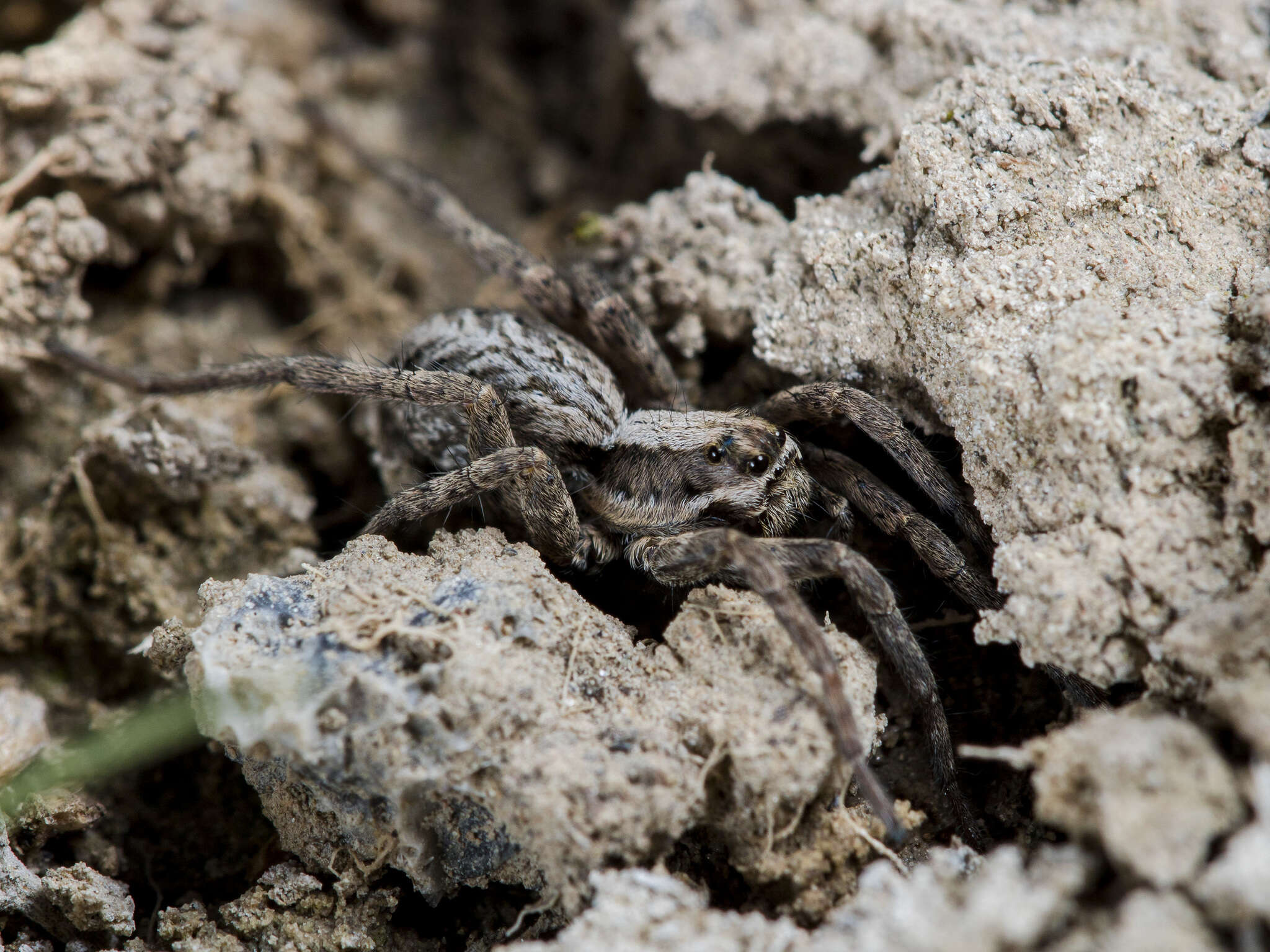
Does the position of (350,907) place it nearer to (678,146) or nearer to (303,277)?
(303,277)

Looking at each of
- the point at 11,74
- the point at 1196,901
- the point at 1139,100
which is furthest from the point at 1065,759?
the point at 11,74

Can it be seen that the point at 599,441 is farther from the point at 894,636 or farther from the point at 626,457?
the point at 894,636

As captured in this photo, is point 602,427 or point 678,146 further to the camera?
point 678,146

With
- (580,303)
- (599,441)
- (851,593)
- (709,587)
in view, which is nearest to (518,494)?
(599,441)

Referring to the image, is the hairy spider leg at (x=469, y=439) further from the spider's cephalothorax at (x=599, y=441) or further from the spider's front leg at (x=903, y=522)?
the spider's front leg at (x=903, y=522)

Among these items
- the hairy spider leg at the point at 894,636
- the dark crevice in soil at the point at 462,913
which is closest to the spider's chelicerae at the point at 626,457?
the hairy spider leg at the point at 894,636

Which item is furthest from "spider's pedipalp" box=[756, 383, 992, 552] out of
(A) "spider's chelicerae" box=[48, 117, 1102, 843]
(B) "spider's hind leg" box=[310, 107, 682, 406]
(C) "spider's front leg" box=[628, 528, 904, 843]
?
(B) "spider's hind leg" box=[310, 107, 682, 406]
